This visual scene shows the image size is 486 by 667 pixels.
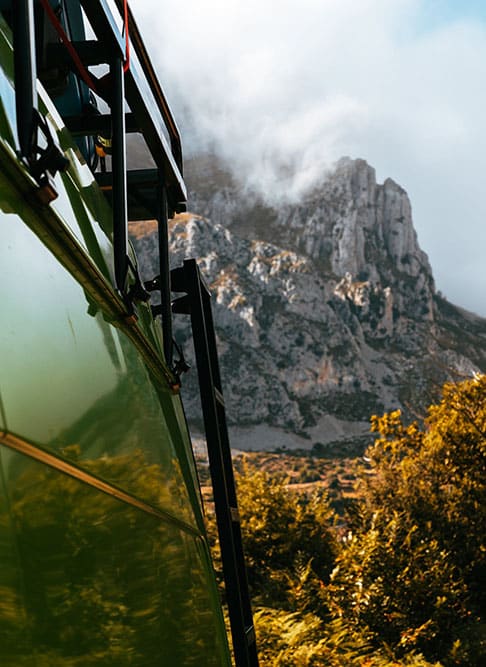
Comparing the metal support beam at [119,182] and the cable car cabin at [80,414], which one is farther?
the metal support beam at [119,182]

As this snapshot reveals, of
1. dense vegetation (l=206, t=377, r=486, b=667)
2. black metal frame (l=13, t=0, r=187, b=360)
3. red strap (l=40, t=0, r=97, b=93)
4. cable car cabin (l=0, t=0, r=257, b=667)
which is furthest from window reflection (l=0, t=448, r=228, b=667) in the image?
dense vegetation (l=206, t=377, r=486, b=667)

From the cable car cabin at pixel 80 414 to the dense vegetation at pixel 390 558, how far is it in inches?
138

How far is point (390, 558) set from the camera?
303 inches

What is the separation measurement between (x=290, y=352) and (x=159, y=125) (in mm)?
98545

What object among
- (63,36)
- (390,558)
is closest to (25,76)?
(63,36)

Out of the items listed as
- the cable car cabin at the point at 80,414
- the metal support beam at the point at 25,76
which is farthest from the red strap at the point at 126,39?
the metal support beam at the point at 25,76

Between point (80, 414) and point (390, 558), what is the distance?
7.36 m

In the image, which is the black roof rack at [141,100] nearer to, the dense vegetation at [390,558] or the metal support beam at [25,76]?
the metal support beam at [25,76]

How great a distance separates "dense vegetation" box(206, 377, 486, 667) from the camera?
20.6 ft

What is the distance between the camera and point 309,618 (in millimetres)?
5949

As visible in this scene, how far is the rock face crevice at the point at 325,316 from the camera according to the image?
97.8 meters

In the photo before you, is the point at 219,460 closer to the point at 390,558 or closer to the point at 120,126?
the point at 120,126

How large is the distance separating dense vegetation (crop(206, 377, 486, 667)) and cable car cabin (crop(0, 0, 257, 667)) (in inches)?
138

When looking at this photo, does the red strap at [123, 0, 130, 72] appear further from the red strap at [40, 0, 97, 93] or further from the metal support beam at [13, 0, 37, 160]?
the metal support beam at [13, 0, 37, 160]
